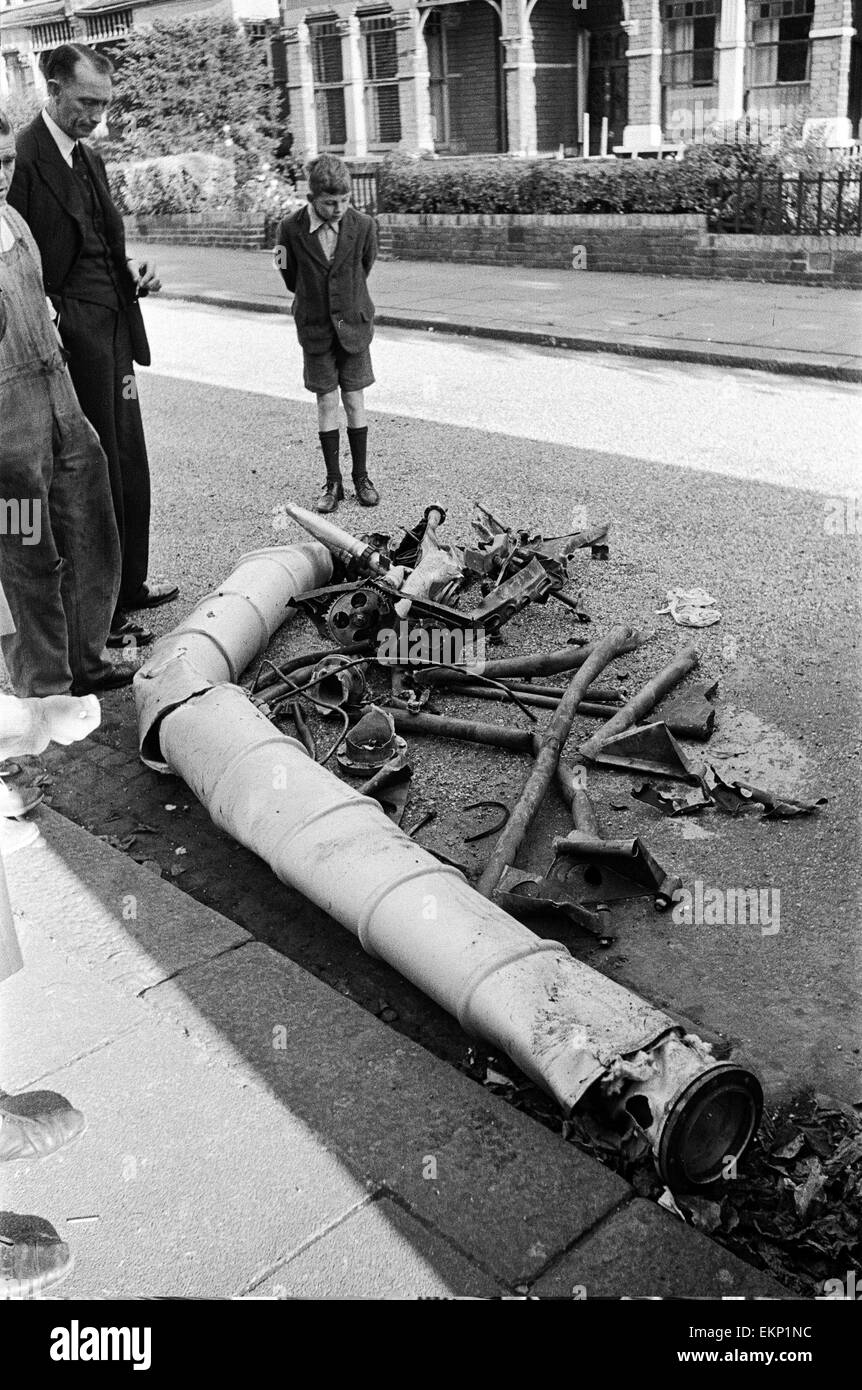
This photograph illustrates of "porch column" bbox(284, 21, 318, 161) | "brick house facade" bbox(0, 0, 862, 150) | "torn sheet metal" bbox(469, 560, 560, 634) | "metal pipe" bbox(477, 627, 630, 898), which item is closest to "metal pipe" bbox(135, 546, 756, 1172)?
"metal pipe" bbox(477, 627, 630, 898)

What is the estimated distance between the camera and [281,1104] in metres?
3.01

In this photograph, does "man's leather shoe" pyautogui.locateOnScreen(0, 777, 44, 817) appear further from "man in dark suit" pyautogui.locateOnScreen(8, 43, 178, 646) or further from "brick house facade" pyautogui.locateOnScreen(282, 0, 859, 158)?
"brick house facade" pyautogui.locateOnScreen(282, 0, 859, 158)

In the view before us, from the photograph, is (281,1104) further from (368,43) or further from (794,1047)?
(368,43)

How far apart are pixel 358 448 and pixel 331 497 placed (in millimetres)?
343

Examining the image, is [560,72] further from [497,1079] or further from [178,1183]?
[178,1183]

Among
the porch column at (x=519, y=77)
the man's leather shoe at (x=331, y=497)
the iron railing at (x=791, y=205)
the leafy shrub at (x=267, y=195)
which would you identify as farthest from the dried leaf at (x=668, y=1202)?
the porch column at (x=519, y=77)

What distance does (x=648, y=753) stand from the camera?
475cm

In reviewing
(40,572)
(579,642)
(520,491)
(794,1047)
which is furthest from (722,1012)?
(520,491)

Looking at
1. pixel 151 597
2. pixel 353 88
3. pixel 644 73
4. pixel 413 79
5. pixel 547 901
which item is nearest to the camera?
pixel 547 901

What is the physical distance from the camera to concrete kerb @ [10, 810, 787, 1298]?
2.59 m

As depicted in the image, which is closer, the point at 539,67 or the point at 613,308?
the point at 613,308

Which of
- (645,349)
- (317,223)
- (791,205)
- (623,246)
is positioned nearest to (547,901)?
(317,223)

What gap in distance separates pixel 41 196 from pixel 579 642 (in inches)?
114

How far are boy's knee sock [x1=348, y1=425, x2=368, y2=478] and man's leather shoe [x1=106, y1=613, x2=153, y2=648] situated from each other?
236 centimetres
